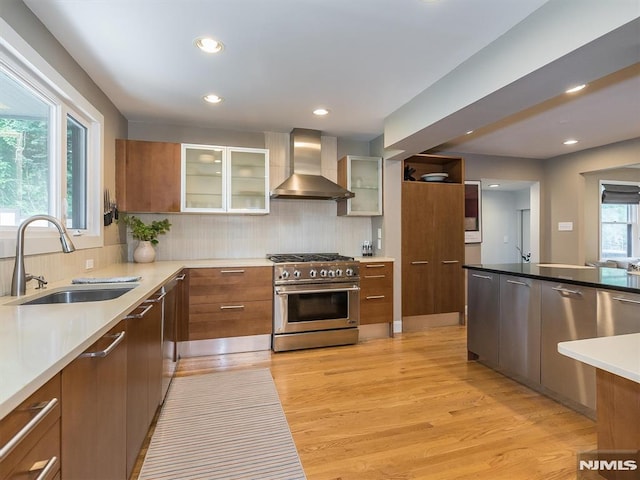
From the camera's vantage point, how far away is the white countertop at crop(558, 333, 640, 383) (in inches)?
36.2

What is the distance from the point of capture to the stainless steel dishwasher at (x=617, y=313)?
1.86m

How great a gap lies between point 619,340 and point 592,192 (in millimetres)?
5193

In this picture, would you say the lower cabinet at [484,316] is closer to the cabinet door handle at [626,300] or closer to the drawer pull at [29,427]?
the cabinet door handle at [626,300]

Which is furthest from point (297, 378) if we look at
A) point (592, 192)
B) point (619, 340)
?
point (592, 192)

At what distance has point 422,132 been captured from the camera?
118 inches

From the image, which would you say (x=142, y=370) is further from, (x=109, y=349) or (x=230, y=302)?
(x=230, y=302)

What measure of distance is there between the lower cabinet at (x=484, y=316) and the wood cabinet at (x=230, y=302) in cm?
190

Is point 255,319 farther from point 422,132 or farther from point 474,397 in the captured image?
point 422,132

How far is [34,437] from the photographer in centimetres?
74

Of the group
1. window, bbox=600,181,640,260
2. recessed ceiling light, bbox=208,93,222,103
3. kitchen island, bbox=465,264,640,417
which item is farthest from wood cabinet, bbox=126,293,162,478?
window, bbox=600,181,640,260

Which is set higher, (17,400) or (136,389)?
(17,400)

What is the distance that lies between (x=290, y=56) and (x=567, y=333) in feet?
8.54

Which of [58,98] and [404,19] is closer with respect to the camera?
[404,19]

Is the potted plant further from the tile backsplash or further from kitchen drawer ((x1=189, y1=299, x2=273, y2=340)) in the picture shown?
kitchen drawer ((x1=189, y1=299, x2=273, y2=340))
